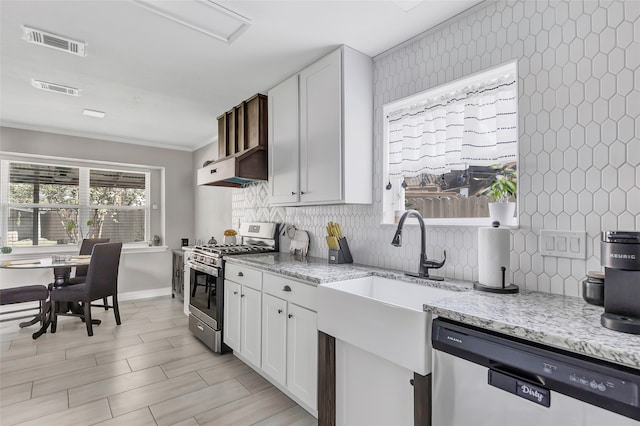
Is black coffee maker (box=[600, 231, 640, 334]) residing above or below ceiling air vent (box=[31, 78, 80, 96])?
below

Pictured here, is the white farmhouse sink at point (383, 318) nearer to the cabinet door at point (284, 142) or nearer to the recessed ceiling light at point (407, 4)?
the cabinet door at point (284, 142)

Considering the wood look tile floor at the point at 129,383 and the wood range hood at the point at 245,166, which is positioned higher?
the wood range hood at the point at 245,166

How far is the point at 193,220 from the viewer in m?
5.85

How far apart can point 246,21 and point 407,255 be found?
1.84 m

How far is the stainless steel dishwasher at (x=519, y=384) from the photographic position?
90 cm

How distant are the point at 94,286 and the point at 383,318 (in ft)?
11.8

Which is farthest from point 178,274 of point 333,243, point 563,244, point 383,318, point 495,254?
point 563,244

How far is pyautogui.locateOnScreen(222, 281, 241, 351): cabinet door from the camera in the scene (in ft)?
9.21

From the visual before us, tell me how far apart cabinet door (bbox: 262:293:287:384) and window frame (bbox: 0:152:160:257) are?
3.74 metres

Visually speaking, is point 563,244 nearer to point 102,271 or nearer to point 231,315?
point 231,315

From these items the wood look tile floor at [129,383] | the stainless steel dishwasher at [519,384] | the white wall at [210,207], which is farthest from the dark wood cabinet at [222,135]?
the stainless steel dishwasher at [519,384]

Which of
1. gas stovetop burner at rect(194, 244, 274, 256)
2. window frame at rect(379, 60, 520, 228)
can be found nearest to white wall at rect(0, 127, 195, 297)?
gas stovetop burner at rect(194, 244, 274, 256)

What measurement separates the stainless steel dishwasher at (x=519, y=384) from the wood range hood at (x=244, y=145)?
7.72 ft

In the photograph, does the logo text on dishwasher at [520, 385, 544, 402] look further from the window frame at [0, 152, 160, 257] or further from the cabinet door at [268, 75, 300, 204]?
the window frame at [0, 152, 160, 257]
